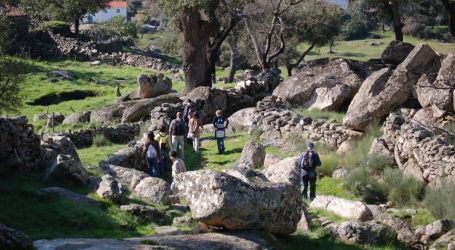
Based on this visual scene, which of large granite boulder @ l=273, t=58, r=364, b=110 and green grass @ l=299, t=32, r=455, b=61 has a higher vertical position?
green grass @ l=299, t=32, r=455, b=61

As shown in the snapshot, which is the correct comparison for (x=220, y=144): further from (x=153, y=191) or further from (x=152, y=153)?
(x=153, y=191)

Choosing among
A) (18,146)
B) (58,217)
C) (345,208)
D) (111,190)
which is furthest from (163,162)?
(58,217)

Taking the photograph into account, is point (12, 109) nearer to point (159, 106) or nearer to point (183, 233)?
point (159, 106)

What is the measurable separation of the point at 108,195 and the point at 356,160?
9.37 metres

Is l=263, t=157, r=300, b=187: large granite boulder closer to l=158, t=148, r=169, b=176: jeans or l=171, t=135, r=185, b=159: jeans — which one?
l=158, t=148, r=169, b=176: jeans

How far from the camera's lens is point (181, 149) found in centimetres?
2375

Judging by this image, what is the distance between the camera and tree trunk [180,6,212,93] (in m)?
34.6

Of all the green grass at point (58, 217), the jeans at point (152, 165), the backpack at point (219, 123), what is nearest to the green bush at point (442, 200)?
the green grass at point (58, 217)

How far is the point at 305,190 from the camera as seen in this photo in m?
18.8

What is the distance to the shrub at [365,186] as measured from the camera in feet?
64.9

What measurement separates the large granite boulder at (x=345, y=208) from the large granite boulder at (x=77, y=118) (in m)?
16.6

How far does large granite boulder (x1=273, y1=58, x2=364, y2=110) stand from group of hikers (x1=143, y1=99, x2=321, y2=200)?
6195mm

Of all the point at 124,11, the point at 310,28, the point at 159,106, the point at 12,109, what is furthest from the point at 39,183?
the point at 124,11

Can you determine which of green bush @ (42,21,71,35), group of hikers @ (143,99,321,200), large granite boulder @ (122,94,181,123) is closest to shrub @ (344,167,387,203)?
group of hikers @ (143,99,321,200)
